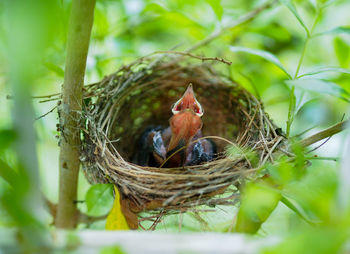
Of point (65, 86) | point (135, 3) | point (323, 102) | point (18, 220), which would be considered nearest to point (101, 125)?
point (65, 86)

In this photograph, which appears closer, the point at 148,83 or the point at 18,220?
the point at 18,220

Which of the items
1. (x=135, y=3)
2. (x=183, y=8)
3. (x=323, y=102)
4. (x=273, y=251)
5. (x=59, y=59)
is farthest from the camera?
(x=323, y=102)

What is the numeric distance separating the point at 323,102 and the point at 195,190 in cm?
134

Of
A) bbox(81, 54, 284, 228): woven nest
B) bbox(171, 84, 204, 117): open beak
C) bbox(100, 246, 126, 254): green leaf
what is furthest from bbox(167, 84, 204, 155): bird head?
bbox(100, 246, 126, 254): green leaf

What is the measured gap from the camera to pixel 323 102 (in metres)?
2.05

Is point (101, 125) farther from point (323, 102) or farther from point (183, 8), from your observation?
point (323, 102)

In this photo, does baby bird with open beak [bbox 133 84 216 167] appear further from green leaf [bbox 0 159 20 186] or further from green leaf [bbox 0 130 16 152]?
green leaf [bbox 0 130 16 152]

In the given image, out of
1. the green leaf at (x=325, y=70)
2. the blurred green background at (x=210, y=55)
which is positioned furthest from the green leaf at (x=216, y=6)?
the green leaf at (x=325, y=70)

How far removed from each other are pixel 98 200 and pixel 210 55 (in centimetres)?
116

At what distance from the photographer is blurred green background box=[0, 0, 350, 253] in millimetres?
481

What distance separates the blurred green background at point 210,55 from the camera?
48cm

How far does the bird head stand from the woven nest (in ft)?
0.55

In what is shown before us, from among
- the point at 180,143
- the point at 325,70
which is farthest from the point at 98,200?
the point at 325,70

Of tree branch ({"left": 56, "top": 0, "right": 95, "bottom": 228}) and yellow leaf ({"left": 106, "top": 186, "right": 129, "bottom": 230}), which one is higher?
tree branch ({"left": 56, "top": 0, "right": 95, "bottom": 228})
